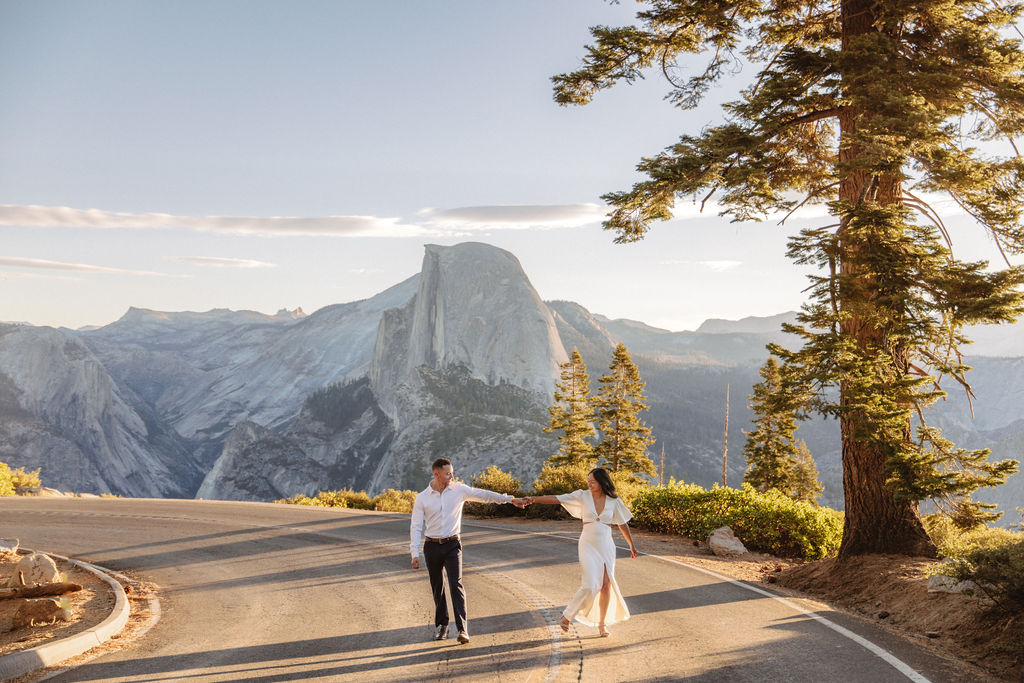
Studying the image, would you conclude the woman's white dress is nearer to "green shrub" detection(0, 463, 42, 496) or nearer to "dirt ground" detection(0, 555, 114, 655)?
"dirt ground" detection(0, 555, 114, 655)

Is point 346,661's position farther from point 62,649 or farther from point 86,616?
point 86,616

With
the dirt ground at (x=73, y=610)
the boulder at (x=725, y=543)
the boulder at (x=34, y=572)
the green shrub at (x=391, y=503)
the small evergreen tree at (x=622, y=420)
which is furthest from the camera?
the small evergreen tree at (x=622, y=420)

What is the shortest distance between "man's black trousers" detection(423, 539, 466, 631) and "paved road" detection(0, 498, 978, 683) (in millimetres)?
300

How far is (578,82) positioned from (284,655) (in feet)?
36.2

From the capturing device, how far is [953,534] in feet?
38.7

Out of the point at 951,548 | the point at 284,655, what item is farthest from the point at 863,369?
the point at 284,655

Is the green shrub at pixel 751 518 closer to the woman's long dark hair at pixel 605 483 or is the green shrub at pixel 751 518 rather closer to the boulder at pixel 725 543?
the boulder at pixel 725 543

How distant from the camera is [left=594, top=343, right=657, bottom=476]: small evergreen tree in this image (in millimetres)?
44938

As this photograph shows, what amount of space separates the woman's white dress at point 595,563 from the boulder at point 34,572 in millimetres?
6917

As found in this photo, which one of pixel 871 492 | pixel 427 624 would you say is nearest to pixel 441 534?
pixel 427 624

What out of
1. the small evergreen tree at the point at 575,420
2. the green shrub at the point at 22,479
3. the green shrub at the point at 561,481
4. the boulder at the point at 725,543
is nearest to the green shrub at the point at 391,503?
the green shrub at the point at 561,481

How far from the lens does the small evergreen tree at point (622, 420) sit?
44.9 metres

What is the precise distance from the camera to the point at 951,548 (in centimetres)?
1101

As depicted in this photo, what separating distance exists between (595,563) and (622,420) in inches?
1526
